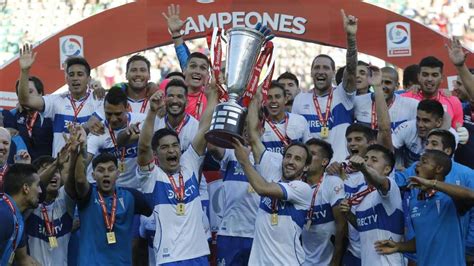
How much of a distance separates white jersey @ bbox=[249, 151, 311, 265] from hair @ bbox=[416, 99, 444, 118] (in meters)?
1.21

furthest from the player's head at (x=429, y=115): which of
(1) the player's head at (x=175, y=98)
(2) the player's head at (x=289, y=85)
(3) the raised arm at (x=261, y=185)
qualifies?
(1) the player's head at (x=175, y=98)

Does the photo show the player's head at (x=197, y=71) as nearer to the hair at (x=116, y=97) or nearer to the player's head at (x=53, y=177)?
the hair at (x=116, y=97)

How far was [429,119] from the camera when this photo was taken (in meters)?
8.72

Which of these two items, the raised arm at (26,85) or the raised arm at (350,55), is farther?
the raised arm at (26,85)

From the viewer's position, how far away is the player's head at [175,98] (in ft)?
29.3

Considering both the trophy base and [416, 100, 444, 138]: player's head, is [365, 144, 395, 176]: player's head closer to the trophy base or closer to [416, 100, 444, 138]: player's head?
[416, 100, 444, 138]: player's head

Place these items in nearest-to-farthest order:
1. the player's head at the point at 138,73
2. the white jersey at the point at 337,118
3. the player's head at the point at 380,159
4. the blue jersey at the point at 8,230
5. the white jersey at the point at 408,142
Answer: the blue jersey at the point at 8,230
the player's head at the point at 380,159
the white jersey at the point at 408,142
the white jersey at the point at 337,118
the player's head at the point at 138,73

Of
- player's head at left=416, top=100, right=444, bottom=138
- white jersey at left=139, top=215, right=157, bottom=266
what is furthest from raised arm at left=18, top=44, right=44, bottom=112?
player's head at left=416, top=100, right=444, bottom=138

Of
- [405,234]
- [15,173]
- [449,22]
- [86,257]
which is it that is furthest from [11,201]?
[449,22]

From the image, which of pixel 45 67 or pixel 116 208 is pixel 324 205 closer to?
pixel 116 208

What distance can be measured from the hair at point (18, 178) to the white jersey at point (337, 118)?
8.68 ft

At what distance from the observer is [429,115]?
8.72 m

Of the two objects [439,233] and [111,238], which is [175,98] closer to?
[111,238]

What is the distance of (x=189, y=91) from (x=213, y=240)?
1.30 metres
